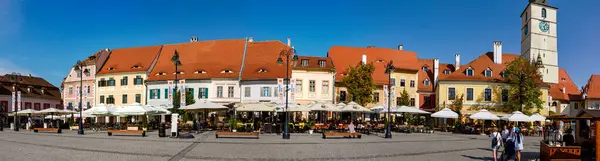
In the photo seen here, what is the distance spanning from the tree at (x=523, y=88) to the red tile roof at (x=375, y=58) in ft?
35.4

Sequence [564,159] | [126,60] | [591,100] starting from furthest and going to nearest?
[591,100] → [126,60] → [564,159]

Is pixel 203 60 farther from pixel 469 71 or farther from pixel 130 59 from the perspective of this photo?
pixel 469 71

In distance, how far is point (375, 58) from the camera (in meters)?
56.7

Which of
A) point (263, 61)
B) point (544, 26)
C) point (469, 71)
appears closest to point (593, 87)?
point (544, 26)

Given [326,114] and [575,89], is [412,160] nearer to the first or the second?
[326,114]

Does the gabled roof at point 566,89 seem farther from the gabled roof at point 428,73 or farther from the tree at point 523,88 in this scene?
the tree at point 523,88

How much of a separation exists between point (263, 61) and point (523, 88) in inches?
1033

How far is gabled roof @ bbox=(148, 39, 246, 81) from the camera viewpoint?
50750mm

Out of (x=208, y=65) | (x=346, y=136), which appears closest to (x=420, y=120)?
(x=208, y=65)

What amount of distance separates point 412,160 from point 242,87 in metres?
34.2

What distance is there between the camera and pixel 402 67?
5512cm

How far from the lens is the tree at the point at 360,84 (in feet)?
158

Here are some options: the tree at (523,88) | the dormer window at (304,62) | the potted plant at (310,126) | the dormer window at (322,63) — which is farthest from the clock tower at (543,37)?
the potted plant at (310,126)

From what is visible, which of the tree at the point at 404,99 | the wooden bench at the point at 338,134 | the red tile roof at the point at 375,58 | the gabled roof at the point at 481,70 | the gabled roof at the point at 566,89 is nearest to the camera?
the wooden bench at the point at 338,134
